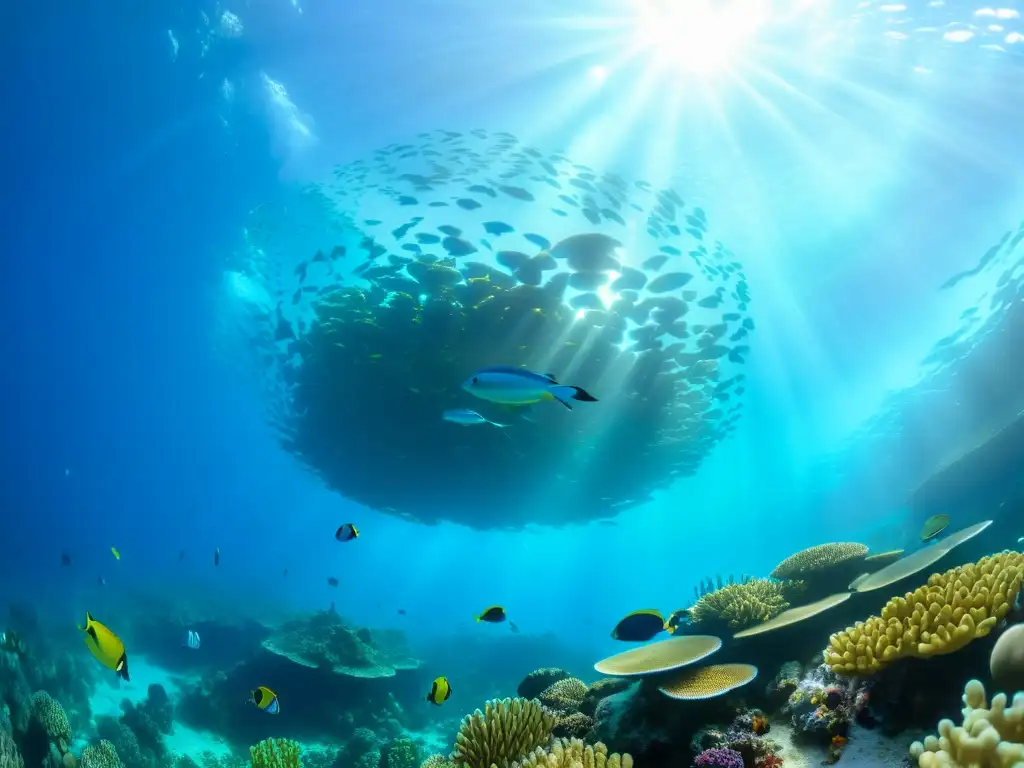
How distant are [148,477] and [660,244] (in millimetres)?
109124

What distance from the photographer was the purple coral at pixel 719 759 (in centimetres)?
349

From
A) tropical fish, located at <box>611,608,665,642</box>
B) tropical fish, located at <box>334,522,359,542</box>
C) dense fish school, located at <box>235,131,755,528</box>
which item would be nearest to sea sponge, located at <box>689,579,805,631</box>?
tropical fish, located at <box>611,608,665,642</box>

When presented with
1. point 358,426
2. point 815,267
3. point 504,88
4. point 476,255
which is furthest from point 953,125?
point 358,426

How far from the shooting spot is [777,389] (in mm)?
27500

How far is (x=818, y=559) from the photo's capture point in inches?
248

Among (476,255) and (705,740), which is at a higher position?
(476,255)

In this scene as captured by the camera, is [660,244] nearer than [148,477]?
Yes

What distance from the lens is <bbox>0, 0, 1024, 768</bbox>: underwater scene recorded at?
15.1 ft

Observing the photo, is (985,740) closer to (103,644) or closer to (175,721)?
(103,644)

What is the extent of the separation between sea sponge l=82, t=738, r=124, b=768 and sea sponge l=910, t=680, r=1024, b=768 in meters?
12.8

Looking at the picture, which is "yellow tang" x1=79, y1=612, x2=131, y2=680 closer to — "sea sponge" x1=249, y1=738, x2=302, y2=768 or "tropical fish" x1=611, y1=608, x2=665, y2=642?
"sea sponge" x1=249, y1=738, x2=302, y2=768

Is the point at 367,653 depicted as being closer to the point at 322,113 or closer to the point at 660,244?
the point at 660,244

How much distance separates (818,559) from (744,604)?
1.48 m

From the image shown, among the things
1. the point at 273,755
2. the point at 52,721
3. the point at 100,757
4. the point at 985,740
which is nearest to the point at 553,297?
the point at 273,755
